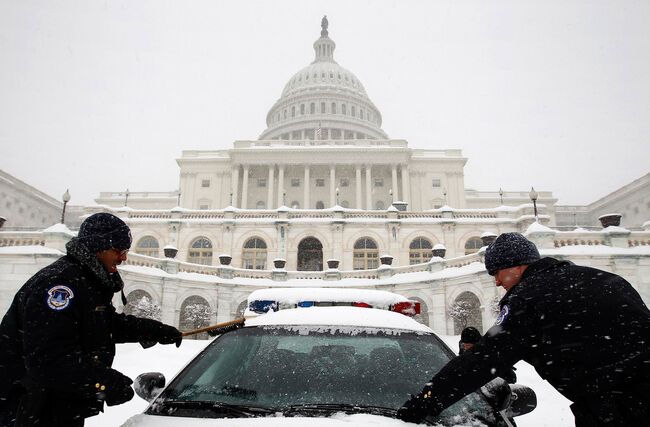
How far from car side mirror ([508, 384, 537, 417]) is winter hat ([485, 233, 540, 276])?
78 cm

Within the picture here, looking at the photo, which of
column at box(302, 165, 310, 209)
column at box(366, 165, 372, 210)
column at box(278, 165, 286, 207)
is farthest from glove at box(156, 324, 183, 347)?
column at box(302, 165, 310, 209)

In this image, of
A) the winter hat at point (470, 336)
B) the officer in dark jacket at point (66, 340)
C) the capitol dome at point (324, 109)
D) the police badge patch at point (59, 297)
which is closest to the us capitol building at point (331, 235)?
the winter hat at point (470, 336)

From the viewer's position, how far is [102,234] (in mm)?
3021

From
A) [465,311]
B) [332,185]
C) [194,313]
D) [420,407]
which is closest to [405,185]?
[332,185]

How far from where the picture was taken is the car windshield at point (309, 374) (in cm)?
266

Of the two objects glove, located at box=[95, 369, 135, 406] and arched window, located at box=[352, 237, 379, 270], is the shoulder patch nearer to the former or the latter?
glove, located at box=[95, 369, 135, 406]

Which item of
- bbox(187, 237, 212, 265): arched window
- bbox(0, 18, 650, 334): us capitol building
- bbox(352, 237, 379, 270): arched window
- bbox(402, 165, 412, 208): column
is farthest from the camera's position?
bbox(402, 165, 412, 208): column

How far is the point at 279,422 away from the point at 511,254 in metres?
1.75

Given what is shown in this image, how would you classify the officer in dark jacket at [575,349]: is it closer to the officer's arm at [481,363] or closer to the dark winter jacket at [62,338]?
the officer's arm at [481,363]

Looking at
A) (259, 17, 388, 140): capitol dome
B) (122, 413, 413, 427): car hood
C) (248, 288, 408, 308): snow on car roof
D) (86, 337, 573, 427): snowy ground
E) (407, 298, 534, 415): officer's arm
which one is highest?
(259, 17, 388, 140): capitol dome

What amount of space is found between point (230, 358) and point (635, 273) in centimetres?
2473

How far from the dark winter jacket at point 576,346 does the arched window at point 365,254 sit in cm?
3189

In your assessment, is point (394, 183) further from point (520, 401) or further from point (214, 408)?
point (214, 408)

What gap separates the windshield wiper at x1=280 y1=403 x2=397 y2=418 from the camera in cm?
255
